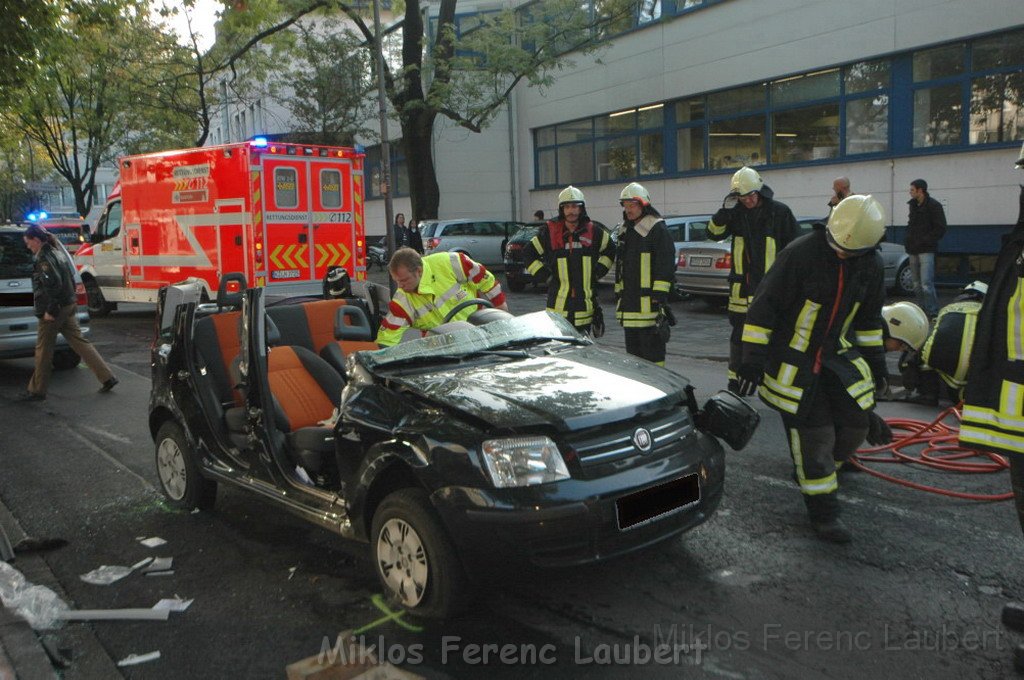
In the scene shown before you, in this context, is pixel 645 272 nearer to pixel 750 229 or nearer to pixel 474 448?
pixel 750 229

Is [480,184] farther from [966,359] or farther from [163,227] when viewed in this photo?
[966,359]

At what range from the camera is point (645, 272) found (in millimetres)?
6988

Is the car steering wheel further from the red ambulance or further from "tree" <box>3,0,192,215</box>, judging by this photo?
"tree" <box>3,0,192,215</box>

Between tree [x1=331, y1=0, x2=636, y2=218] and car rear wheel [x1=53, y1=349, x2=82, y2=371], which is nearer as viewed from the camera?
car rear wheel [x1=53, y1=349, x2=82, y2=371]

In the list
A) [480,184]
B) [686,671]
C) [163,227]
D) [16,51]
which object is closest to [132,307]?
[163,227]

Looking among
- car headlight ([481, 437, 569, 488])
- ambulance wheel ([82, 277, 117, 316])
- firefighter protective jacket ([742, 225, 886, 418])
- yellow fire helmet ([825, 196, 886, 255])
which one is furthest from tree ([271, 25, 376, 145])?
car headlight ([481, 437, 569, 488])

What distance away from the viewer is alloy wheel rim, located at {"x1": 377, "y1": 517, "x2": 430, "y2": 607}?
363 centimetres

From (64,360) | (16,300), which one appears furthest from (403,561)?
(64,360)

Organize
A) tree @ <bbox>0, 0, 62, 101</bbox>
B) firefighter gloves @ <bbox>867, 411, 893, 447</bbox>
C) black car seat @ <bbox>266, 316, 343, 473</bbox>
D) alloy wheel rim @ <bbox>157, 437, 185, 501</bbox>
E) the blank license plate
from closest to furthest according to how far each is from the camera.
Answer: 1. the blank license plate
2. firefighter gloves @ <bbox>867, 411, 893, 447</bbox>
3. black car seat @ <bbox>266, 316, 343, 473</bbox>
4. alloy wheel rim @ <bbox>157, 437, 185, 501</bbox>
5. tree @ <bbox>0, 0, 62, 101</bbox>

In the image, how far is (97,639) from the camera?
378cm

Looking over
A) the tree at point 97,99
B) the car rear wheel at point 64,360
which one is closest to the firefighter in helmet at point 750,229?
the car rear wheel at point 64,360

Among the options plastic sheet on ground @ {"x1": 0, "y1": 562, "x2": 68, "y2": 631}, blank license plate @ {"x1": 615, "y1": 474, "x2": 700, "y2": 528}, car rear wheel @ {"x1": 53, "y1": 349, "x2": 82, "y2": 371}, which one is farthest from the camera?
car rear wheel @ {"x1": 53, "y1": 349, "x2": 82, "y2": 371}

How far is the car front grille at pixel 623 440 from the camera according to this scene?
11.6 feet

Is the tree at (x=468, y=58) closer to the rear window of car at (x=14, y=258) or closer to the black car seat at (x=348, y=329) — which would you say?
the rear window of car at (x=14, y=258)
